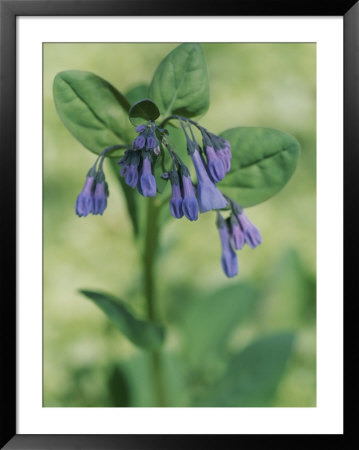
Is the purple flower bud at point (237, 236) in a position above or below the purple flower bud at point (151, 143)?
below

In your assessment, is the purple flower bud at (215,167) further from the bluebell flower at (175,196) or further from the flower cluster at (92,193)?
the flower cluster at (92,193)

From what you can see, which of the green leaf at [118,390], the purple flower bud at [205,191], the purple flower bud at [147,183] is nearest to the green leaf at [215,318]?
the green leaf at [118,390]

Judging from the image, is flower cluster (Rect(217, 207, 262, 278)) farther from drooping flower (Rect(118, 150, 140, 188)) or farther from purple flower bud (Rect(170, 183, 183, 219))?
drooping flower (Rect(118, 150, 140, 188))

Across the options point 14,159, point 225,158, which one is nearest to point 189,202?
point 225,158

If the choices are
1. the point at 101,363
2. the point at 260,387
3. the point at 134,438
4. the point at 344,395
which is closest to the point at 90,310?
the point at 101,363

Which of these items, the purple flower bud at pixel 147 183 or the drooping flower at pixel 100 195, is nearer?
the purple flower bud at pixel 147 183

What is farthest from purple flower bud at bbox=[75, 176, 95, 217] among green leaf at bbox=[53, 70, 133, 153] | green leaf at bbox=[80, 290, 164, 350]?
green leaf at bbox=[80, 290, 164, 350]
